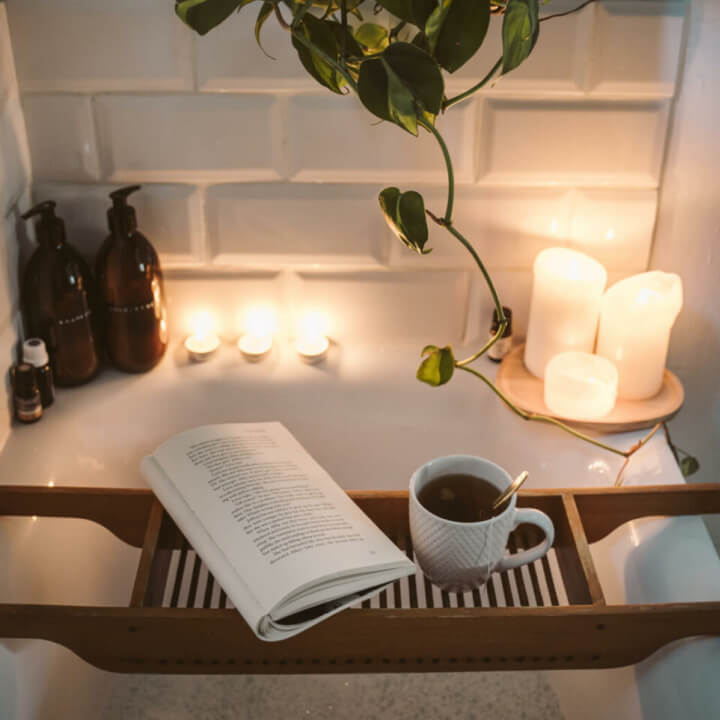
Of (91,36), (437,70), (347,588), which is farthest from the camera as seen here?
(91,36)

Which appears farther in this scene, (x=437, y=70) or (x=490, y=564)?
(x=490, y=564)

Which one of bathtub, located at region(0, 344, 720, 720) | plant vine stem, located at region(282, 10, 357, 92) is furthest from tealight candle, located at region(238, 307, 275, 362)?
plant vine stem, located at region(282, 10, 357, 92)

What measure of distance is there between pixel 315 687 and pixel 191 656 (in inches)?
8.8

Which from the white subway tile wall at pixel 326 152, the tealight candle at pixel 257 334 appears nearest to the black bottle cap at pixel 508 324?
the white subway tile wall at pixel 326 152

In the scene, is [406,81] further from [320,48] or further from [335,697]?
[335,697]

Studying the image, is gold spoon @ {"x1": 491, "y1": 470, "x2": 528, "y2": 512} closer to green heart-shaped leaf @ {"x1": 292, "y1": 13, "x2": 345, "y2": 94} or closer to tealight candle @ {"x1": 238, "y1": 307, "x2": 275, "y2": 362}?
green heart-shaped leaf @ {"x1": 292, "y1": 13, "x2": 345, "y2": 94}

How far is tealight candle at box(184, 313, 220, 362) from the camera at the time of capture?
117 centimetres

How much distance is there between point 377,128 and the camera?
42.0 inches

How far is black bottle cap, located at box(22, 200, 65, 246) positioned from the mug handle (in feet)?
2.06

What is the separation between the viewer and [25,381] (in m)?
1.02

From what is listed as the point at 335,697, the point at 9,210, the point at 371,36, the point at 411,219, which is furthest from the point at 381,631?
the point at 9,210

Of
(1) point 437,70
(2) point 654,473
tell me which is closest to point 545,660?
(2) point 654,473

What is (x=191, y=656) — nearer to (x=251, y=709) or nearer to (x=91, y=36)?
(x=251, y=709)

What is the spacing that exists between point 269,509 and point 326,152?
19.7 inches
